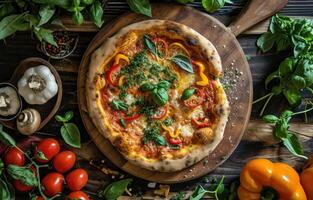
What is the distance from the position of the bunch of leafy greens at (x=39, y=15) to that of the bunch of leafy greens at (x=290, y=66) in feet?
3.52

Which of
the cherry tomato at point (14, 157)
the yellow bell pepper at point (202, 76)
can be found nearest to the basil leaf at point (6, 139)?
the cherry tomato at point (14, 157)

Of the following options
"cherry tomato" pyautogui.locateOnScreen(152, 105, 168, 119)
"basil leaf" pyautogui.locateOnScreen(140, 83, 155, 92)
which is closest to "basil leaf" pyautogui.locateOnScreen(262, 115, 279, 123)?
"cherry tomato" pyautogui.locateOnScreen(152, 105, 168, 119)

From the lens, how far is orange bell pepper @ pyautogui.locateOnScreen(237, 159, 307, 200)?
330cm

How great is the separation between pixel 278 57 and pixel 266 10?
0.32 metres

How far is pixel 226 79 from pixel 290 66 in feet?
1.32

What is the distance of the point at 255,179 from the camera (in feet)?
10.9

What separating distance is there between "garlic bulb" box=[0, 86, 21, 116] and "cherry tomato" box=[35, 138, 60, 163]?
0.86 feet

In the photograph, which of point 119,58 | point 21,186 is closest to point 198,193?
point 119,58

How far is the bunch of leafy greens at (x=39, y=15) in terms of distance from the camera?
3.25 meters

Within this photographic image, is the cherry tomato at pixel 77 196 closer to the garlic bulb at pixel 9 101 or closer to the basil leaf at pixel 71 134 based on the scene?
the basil leaf at pixel 71 134

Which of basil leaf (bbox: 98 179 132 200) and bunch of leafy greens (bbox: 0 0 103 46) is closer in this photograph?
bunch of leafy greens (bbox: 0 0 103 46)

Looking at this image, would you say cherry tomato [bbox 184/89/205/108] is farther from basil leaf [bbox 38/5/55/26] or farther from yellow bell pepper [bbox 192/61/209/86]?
basil leaf [bbox 38/5/55/26]

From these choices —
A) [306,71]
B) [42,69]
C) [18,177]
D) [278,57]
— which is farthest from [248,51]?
[18,177]

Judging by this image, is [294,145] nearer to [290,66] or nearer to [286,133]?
[286,133]
